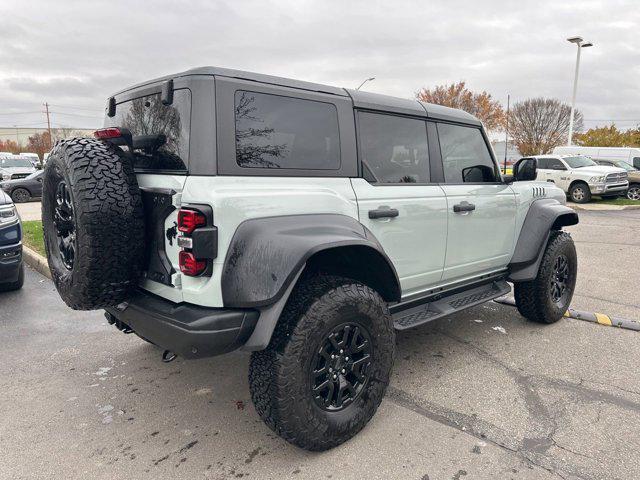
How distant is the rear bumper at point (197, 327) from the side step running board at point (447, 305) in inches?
46.5

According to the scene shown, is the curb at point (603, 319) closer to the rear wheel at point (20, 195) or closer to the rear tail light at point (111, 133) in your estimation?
the rear tail light at point (111, 133)

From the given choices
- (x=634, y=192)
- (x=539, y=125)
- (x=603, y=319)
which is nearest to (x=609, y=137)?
(x=539, y=125)

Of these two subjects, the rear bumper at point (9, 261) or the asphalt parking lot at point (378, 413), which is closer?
the asphalt parking lot at point (378, 413)

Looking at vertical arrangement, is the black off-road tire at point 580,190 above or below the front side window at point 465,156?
below

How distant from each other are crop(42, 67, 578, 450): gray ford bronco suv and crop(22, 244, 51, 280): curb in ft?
12.5


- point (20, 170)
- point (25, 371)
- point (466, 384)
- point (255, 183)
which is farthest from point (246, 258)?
point (20, 170)

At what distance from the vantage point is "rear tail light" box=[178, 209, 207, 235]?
207cm

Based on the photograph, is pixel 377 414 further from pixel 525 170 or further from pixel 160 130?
pixel 525 170

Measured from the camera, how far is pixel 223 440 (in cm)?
255

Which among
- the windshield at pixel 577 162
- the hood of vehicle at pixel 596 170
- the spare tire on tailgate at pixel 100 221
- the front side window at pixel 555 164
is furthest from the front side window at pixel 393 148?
the windshield at pixel 577 162

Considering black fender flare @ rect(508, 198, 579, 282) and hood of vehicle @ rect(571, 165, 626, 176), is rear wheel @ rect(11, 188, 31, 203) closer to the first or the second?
black fender flare @ rect(508, 198, 579, 282)

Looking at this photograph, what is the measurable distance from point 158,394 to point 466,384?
2144 mm

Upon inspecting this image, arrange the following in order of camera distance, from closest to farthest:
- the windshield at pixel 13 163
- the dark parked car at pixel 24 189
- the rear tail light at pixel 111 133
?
1. the rear tail light at pixel 111 133
2. the dark parked car at pixel 24 189
3. the windshield at pixel 13 163

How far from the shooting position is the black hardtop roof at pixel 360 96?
228cm
